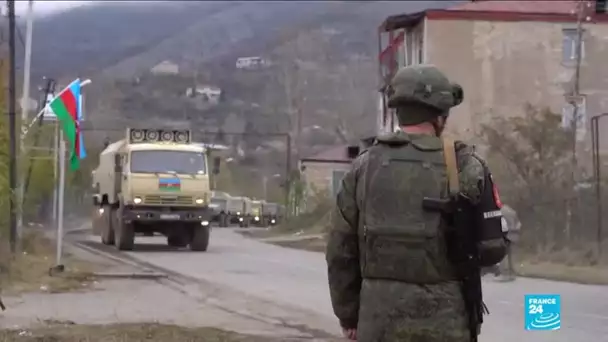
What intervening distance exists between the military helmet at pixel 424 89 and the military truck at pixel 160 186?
24718 mm

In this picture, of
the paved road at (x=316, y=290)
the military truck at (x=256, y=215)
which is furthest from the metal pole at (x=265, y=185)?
the paved road at (x=316, y=290)

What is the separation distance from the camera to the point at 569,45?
40125 mm

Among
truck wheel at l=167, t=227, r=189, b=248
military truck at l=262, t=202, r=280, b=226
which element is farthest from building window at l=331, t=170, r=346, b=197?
military truck at l=262, t=202, r=280, b=226

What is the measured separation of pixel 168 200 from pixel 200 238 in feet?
5.63

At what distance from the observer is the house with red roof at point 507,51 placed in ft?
129

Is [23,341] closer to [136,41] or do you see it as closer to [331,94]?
[331,94]

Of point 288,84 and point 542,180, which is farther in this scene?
point 288,84

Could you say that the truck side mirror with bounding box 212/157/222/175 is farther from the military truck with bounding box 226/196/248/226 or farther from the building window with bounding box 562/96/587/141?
the military truck with bounding box 226/196/248/226

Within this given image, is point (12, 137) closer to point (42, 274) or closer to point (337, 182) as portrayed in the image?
point (42, 274)

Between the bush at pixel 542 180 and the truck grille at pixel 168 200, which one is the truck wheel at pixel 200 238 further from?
the bush at pixel 542 180

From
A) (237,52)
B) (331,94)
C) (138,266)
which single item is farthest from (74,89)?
(237,52)

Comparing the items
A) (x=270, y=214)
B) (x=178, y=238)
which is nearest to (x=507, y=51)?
(x=178, y=238)

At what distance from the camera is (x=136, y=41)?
132m

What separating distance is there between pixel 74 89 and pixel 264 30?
119667mm
